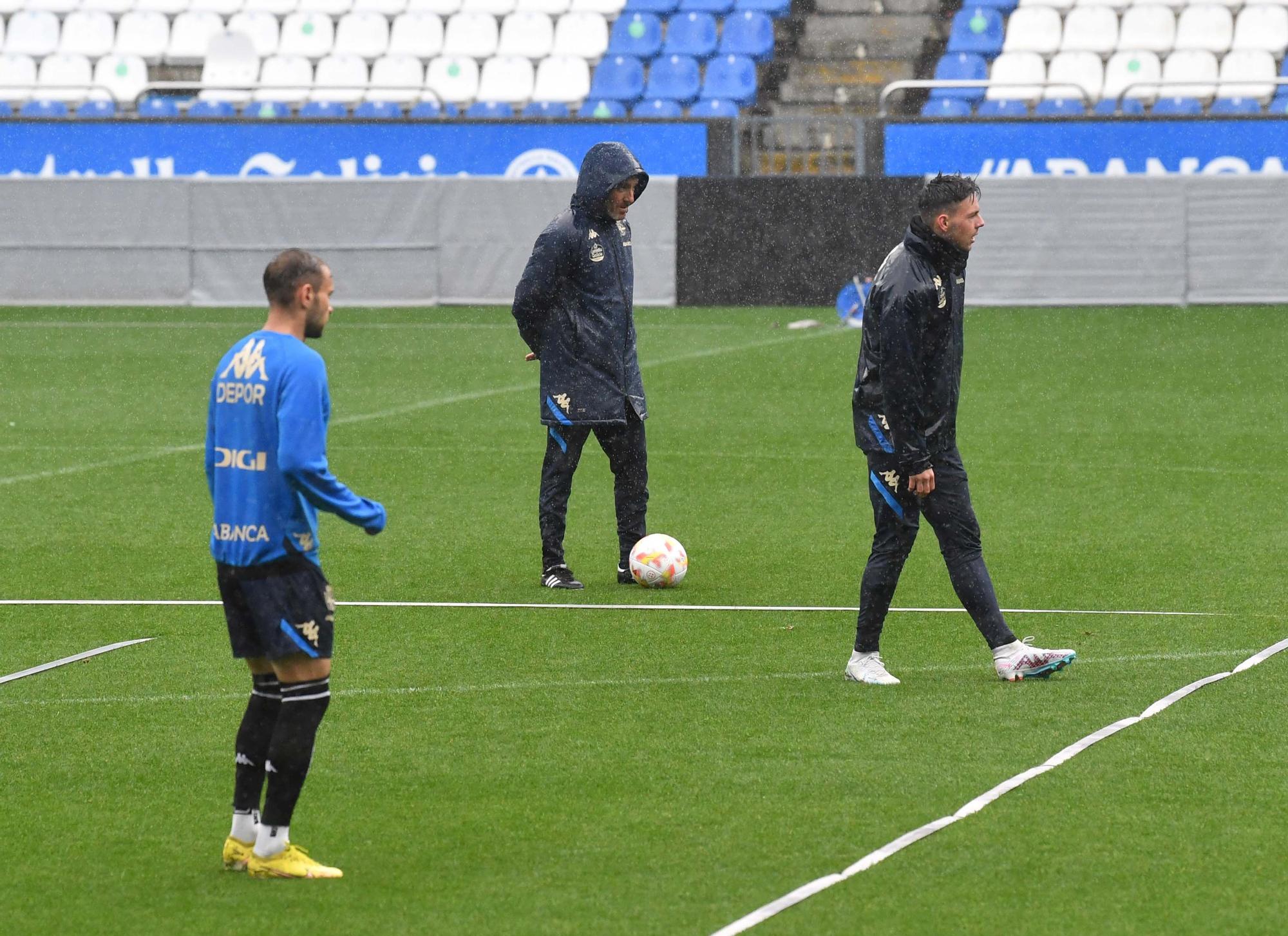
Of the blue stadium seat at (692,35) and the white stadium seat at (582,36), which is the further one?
the white stadium seat at (582,36)

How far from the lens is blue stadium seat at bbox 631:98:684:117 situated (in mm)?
31281

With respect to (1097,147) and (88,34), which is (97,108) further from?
(1097,147)

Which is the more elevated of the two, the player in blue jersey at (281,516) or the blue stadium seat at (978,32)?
the blue stadium seat at (978,32)

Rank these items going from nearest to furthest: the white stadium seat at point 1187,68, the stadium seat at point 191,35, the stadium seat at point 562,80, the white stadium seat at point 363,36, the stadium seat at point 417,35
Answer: the white stadium seat at point 1187,68 < the stadium seat at point 562,80 < the stadium seat at point 417,35 < the white stadium seat at point 363,36 < the stadium seat at point 191,35

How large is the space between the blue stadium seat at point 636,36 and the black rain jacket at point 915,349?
86.0ft

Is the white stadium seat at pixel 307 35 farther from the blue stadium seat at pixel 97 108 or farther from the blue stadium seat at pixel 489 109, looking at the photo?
the blue stadium seat at pixel 489 109

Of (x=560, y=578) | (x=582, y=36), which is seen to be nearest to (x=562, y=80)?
(x=582, y=36)

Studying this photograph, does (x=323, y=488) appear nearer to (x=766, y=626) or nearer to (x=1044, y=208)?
(x=766, y=626)

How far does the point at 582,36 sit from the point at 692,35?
1939 millimetres

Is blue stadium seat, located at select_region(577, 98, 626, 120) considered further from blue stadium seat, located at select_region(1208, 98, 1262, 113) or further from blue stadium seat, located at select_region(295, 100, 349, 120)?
blue stadium seat, located at select_region(1208, 98, 1262, 113)

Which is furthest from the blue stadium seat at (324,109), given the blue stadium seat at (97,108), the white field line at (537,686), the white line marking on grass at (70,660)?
the white field line at (537,686)

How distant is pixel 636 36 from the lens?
3297 centimetres

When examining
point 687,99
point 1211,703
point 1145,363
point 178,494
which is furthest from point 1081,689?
point 687,99

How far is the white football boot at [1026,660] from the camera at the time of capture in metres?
7.38
